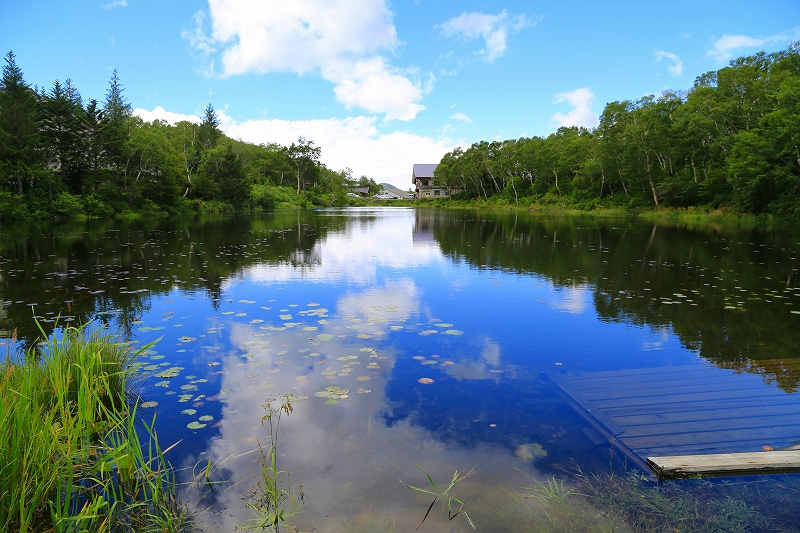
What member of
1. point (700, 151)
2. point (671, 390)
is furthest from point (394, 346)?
point (700, 151)

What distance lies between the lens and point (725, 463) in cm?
347

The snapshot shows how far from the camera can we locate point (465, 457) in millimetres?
3721

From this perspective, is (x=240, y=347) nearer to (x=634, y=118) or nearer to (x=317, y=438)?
(x=317, y=438)

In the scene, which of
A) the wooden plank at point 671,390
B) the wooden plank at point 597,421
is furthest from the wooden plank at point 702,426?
the wooden plank at point 671,390

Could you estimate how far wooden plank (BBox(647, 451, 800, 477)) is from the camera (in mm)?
3428

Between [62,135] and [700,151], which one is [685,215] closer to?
[700,151]

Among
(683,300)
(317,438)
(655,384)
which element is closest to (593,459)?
(655,384)

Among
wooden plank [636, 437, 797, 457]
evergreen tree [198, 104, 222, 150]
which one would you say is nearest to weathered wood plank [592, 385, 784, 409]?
wooden plank [636, 437, 797, 457]

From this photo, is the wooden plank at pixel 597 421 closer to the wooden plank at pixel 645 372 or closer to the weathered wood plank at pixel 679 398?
→ the weathered wood plank at pixel 679 398

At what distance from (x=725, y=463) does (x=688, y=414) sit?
97 cm

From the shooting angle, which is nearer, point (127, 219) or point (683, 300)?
point (683, 300)

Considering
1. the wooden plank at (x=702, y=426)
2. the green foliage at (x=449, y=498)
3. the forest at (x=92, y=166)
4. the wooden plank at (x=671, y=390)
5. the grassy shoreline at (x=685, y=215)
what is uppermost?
the forest at (x=92, y=166)

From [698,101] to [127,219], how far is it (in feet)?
156

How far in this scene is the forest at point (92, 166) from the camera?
29.9 meters
